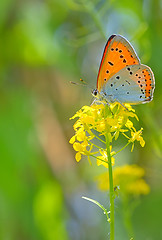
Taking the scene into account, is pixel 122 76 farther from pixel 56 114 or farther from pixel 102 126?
pixel 56 114

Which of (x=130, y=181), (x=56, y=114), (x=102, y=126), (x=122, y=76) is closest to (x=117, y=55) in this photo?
(x=122, y=76)

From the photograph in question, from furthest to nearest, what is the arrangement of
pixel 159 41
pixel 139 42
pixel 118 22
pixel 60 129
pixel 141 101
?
pixel 60 129 < pixel 118 22 < pixel 159 41 < pixel 139 42 < pixel 141 101

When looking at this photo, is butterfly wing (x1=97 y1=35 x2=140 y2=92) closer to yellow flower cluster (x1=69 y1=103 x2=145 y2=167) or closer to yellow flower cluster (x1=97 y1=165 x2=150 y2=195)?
yellow flower cluster (x1=69 y1=103 x2=145 y2=167)

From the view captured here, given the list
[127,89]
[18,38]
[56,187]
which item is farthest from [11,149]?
[127,89]

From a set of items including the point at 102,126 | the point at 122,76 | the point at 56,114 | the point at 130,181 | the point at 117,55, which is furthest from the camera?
the point at 56,114

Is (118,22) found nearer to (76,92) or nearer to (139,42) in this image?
(139,42)

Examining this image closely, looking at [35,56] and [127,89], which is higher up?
[35,56]

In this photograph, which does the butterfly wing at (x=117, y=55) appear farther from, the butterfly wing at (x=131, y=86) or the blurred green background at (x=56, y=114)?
the blurred green background at (x=56, y=114)

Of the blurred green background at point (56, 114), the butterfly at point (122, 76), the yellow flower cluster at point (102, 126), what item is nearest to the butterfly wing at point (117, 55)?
the butterfly at point (122, 76)
